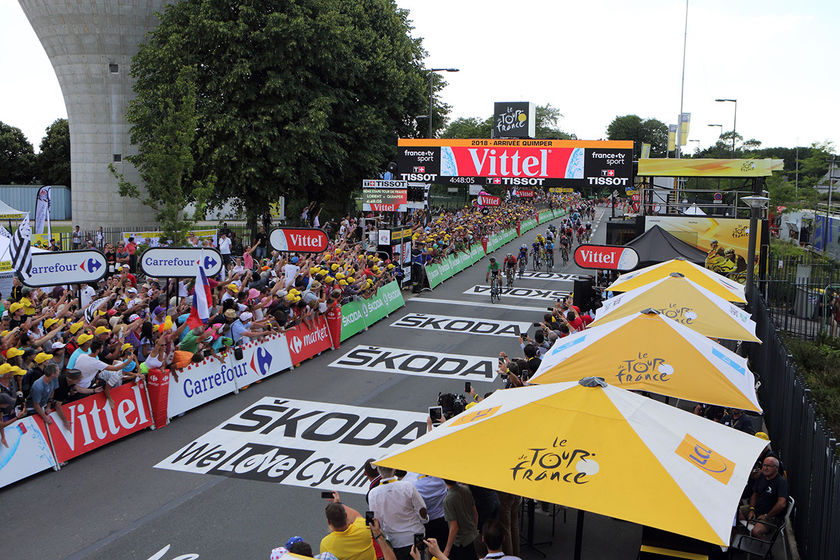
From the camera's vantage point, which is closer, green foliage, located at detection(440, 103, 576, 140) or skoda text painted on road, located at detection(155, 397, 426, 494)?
skoda text painted on road, located at detection(155, 397, 426, 494)

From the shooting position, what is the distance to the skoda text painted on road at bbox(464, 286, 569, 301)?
28.5m

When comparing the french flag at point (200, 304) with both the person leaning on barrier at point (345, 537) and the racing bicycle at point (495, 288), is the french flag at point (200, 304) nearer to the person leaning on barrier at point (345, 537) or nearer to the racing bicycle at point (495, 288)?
the person leaning on barrier at point (345, 537)

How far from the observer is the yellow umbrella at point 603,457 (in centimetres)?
498

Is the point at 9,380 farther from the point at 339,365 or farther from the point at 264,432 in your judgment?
the point at 339,365

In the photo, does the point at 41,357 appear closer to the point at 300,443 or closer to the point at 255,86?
the point at 300,443

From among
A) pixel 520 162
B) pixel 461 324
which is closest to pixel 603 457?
pixel 461 324

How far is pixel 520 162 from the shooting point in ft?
88.1

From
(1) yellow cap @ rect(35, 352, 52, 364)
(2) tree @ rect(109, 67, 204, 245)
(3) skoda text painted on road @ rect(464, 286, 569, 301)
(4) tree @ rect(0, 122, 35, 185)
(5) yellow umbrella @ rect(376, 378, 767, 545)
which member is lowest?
(3) skoda text painted on road @ rect(464, 286, 569, 301)

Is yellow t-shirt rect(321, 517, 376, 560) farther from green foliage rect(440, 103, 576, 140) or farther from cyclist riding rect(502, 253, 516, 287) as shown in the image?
green foliage rect(440, 103, 576, 140)

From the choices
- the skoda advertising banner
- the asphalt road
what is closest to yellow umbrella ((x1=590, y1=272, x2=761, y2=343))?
the asphalt road

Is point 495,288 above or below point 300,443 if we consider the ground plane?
above

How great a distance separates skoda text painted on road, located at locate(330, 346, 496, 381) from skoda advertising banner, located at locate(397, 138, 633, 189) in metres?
10.7

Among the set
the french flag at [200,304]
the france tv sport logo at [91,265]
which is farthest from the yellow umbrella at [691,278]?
the france tv sport logo at [91,265]

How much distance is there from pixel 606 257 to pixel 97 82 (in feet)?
112
